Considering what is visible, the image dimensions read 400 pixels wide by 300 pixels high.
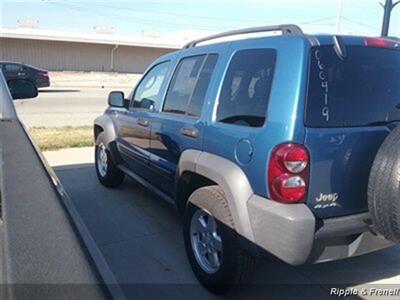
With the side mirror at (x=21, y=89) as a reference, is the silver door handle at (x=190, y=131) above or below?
below

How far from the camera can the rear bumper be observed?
242 cm

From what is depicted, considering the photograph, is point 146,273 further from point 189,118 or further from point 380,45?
point 380,45

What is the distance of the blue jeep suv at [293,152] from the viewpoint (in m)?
2.47

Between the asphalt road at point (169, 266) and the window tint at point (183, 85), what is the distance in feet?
4.38

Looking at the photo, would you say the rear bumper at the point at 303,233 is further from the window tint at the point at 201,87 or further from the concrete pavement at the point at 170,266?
the window tint at the point at 201,87

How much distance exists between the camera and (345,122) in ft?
8.54

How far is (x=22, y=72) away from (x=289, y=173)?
20.8m

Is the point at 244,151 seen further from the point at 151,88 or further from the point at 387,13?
the point at 387,13

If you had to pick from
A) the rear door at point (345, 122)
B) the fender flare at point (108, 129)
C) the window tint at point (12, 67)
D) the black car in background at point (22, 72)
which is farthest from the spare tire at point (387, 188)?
the window tint at point (12, 67)

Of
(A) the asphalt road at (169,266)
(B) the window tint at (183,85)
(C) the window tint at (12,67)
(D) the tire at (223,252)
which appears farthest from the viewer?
(C) the window tint at (12,67)

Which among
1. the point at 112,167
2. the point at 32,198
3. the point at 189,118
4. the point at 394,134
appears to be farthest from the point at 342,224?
the point at 112,167

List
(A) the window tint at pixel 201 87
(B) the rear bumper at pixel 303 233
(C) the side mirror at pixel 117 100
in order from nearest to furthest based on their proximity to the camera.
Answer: (B) the rear bumper at pixel 303 233, (A) the window tint at pixel 201 87, (C) the side mirror at pixel 117 100

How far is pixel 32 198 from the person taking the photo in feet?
6.21

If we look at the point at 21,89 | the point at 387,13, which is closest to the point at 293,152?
the point at 21,89
